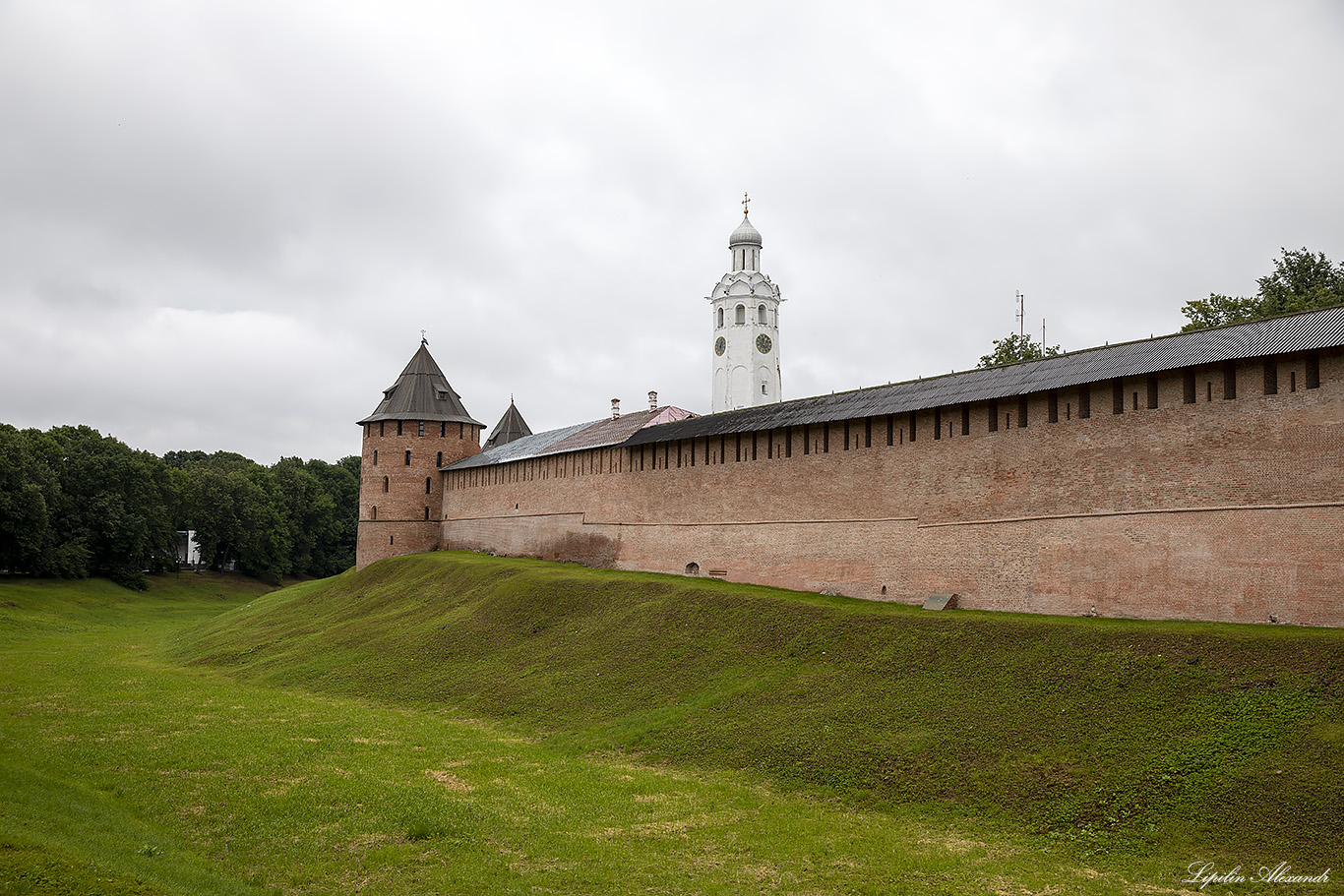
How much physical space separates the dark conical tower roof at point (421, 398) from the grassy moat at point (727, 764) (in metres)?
19.2

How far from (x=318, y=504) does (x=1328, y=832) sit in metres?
60.9

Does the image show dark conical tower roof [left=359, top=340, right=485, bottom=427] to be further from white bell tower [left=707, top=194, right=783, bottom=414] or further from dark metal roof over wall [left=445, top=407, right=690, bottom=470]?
white bell tower [left=707, top=194, right=783, bottom=414]

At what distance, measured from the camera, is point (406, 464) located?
127 feet

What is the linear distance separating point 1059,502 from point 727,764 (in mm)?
7837

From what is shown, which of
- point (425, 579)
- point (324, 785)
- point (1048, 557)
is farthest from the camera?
point (425, 579)

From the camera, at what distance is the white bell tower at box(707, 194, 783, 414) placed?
50281mm

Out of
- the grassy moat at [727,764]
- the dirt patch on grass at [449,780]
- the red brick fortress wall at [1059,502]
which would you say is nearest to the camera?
the grassy moat at [727,764]

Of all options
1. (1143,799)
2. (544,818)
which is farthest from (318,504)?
(1143,799)

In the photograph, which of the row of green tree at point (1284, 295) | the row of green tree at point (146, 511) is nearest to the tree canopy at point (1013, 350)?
the row of green tree at point (1284, 295)

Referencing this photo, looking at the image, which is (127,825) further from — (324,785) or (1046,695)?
(1046,695)

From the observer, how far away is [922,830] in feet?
35.8

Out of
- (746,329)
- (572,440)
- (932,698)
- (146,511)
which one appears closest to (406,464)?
(572,440)

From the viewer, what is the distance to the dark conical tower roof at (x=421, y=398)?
39.0 m

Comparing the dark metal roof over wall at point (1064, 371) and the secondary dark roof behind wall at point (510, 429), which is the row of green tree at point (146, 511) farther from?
the dark metal roof over wall at point (1064, 371)
